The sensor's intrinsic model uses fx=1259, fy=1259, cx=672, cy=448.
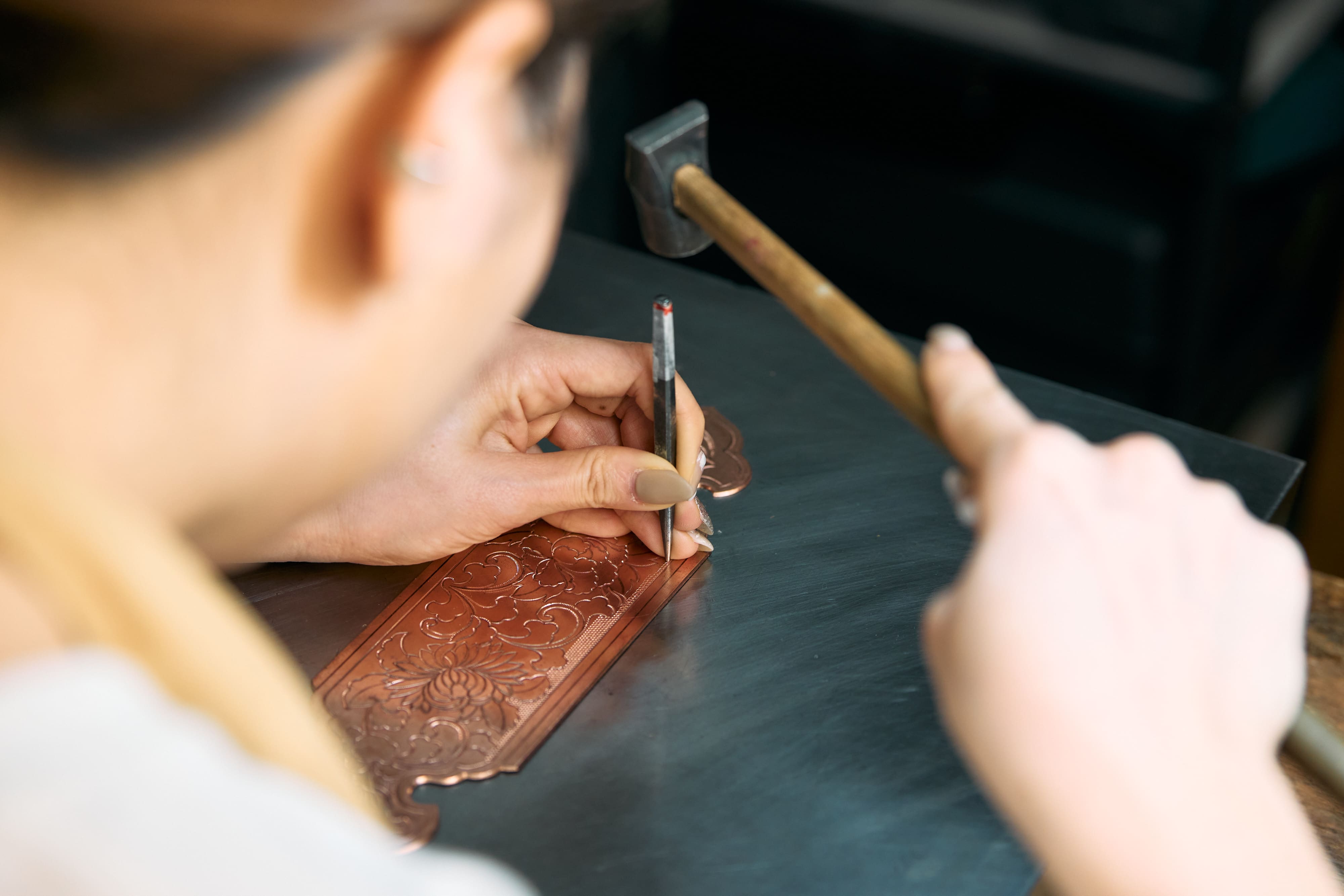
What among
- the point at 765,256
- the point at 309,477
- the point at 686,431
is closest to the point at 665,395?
the point at 686,431

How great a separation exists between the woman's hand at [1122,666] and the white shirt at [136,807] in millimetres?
263

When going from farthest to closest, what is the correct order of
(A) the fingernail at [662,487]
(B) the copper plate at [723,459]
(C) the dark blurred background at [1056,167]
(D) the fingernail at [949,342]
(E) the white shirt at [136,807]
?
(C) the dark blurred background at [1056,167] < (B) the copper plate at [723,459] < (A) the fingernail at [662,487] < (D) the fingernail at [949,342] < (E) the white shirt at [136,807]

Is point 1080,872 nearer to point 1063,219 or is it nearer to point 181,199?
point 181,199

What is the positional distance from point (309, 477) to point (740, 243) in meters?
0.39

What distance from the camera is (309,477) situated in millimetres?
521

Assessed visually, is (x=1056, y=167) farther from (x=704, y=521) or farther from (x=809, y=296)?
(x=809, y=296)

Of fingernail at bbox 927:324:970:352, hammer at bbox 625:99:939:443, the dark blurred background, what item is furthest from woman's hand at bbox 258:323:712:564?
the dark blurred background

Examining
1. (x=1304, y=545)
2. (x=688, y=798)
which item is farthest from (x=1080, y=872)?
(x=1304, y=545)

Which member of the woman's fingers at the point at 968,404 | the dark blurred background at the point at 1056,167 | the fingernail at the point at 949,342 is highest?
the fingernail at the point at 949,342

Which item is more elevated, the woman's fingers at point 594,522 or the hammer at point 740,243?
the hammer at point 740,243

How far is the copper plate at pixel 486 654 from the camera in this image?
0.78 metres

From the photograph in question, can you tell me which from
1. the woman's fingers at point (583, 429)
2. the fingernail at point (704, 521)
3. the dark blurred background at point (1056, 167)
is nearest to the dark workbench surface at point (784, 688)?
the fingernail at point (704, 521)

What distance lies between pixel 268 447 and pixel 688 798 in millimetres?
372

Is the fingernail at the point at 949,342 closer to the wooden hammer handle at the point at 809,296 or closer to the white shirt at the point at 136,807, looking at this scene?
the wooden hammer handle at the point at 809,296
